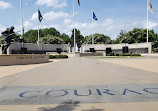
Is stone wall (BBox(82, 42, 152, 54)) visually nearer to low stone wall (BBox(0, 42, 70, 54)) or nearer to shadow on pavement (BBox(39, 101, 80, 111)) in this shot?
low stone wall (BBox(0, 42, 70, 54))

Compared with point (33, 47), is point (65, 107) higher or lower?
lower

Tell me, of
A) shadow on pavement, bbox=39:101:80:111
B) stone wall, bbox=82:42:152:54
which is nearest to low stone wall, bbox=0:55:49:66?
shadow on pavement, bbox=39:101:80:111

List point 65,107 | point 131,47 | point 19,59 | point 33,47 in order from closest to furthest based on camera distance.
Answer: point 65,107
point 19,59
point 33,47
point 131,47

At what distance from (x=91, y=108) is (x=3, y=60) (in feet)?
51.1

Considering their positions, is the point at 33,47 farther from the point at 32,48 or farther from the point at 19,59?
the point at 19,59

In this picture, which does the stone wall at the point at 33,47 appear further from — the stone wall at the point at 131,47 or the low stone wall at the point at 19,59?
the low stone wall at the point at 19,59

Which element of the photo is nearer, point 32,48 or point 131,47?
point 32,48

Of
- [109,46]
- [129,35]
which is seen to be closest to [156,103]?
[109,46]

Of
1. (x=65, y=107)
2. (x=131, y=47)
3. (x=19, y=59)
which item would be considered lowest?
(x=65, y=107)

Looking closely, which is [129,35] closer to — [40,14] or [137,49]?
[137,49]

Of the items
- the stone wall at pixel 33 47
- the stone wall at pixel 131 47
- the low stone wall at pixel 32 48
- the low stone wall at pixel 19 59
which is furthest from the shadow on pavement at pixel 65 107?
the stone wall at pixel 131 47

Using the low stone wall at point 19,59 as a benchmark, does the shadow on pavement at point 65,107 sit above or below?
below

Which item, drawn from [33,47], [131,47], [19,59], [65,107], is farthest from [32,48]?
[65,107]

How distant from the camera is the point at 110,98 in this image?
180 inches
